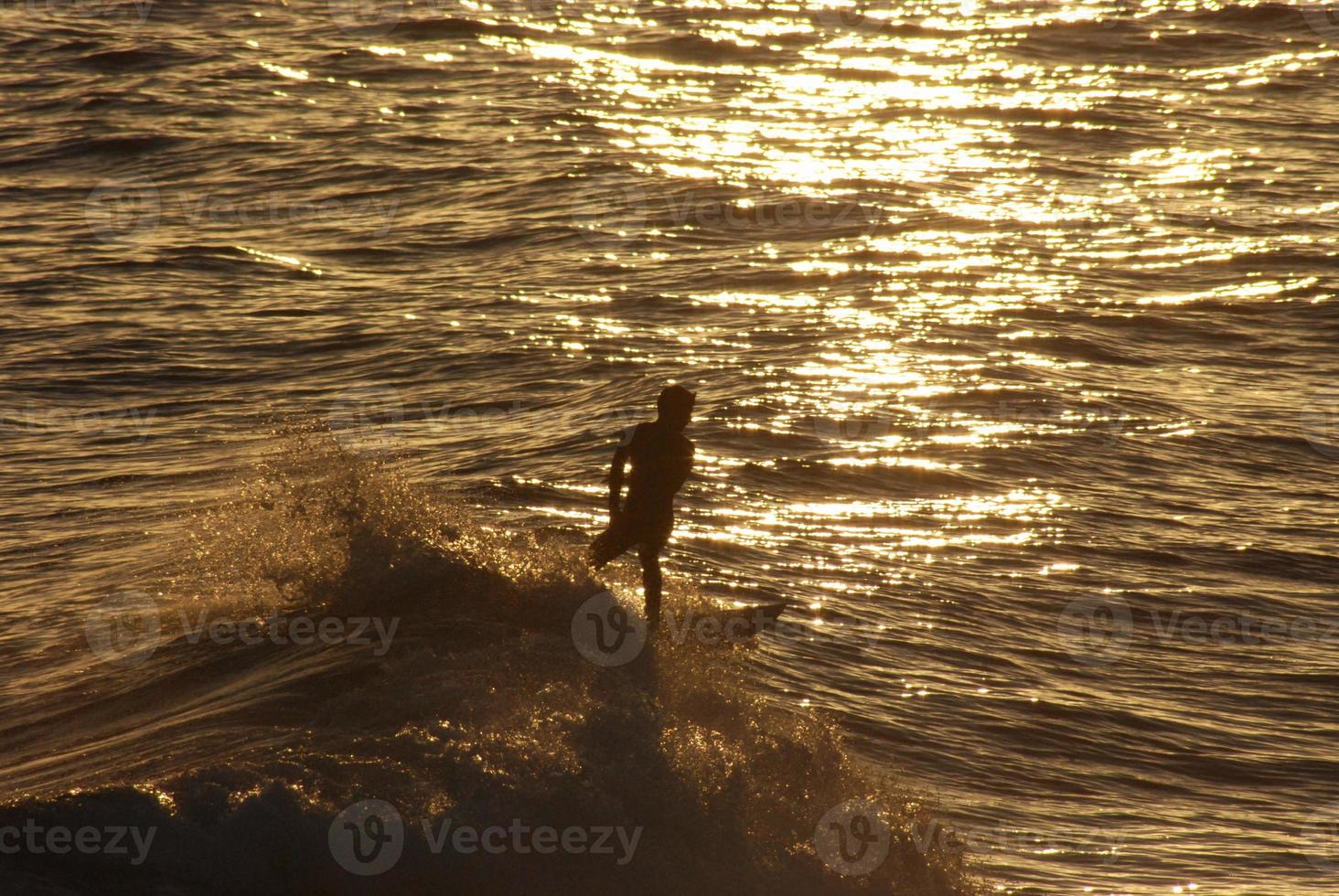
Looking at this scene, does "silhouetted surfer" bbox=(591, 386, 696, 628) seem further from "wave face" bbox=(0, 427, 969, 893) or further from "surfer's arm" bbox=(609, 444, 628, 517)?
"wave face" bbox=(0, 427, 969, 893)

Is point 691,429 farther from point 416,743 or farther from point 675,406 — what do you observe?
point 416,743

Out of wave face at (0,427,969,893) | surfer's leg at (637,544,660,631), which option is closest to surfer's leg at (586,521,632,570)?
surfer's leg at (637,544,660,631)

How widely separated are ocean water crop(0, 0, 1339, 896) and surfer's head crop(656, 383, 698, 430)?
159 centimetres

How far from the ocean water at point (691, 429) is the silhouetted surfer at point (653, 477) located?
2.63ft

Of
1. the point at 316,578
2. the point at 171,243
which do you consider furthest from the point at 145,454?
the point at 171,243

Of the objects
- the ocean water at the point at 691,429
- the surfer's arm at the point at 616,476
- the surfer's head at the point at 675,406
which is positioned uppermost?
the surfer's head at the point at 675,406

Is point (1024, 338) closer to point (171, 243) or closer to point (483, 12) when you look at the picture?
point (171, 243)

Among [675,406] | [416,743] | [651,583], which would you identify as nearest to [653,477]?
[675,406]

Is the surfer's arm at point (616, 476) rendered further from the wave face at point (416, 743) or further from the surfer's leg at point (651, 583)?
the wave face at point (416, 743)

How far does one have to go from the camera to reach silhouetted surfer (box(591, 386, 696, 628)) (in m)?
10.1

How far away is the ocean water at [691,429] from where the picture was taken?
923 cm

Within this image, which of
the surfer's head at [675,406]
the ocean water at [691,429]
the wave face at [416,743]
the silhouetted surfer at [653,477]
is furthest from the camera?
the silhouetted surfer at [653,477]

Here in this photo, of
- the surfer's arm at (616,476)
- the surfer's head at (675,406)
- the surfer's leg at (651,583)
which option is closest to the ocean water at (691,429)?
the surfer's leg at (651,583)

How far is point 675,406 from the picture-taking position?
10.0m
